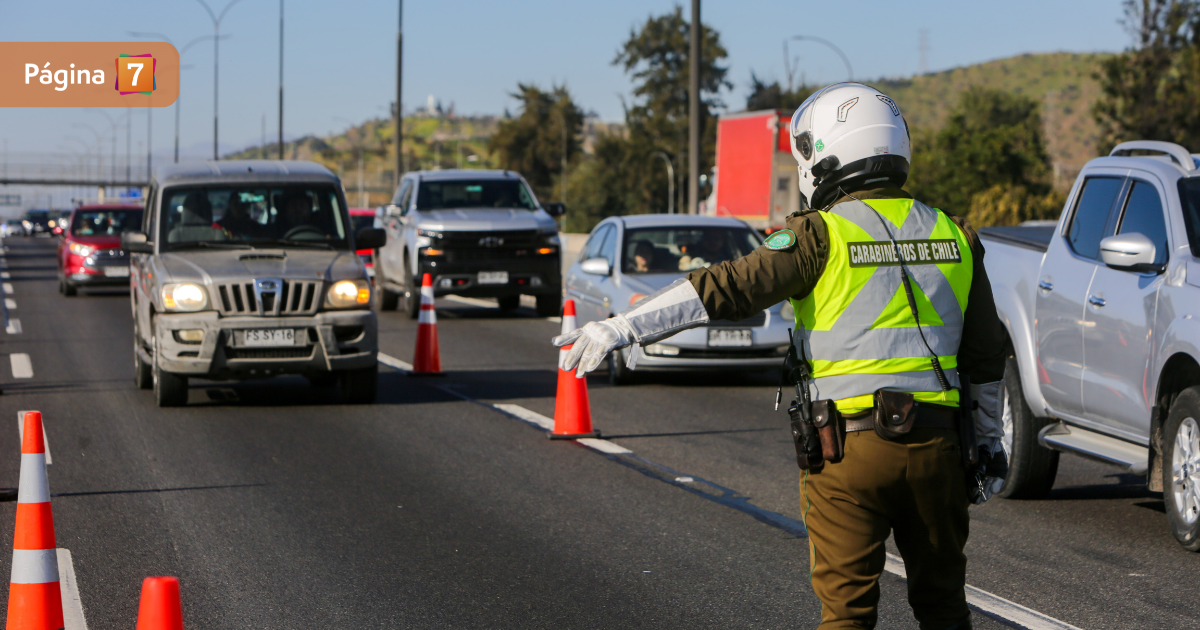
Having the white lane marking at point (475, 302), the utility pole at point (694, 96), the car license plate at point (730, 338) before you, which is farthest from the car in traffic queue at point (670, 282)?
the white lane marking at point (475, 302)

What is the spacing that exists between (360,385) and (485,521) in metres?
4.62

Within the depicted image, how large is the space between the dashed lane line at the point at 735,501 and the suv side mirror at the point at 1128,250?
5.72 feet

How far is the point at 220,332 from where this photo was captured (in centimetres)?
1070

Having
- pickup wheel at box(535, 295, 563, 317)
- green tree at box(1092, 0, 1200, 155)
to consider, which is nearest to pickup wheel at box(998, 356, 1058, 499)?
pickup wheel at box(535, 295, 563, 317)

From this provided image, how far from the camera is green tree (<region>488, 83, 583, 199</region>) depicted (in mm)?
109625

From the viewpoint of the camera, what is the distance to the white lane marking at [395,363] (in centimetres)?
1444

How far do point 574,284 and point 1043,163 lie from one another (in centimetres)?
7077

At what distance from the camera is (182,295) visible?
1080 centimetres

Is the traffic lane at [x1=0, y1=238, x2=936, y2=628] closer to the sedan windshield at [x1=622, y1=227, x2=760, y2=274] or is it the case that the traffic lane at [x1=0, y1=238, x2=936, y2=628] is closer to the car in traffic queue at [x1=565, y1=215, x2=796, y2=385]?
the car in traffic queue at [x1=565, y1=215, x2=796, y2=385]

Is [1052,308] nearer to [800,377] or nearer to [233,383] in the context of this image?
[800,377]

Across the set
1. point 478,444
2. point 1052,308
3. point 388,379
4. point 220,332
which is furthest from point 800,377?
point 388,379

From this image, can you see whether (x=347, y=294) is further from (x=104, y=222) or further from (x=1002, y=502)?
(x=104, y=222)

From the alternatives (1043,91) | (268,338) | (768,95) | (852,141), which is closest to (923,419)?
(852,141)

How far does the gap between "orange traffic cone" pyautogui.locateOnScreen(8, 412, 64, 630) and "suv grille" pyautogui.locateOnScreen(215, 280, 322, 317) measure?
243 inches
